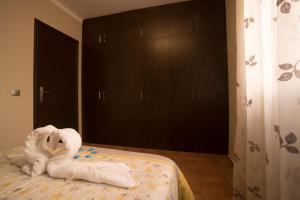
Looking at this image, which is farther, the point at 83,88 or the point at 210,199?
the point at 83,88

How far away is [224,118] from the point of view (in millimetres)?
2328

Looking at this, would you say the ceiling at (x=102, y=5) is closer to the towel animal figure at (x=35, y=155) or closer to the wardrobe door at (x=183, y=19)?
the wardrobe door at (x=183, y=19)

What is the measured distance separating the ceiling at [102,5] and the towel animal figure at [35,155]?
2.56m

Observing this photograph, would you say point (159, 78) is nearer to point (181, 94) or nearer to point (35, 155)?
point (181, 94)

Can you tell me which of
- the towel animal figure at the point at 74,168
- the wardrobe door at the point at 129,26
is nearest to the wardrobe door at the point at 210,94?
the wardrobe door at the point at 129,26

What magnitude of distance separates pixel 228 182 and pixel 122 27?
3.05 m

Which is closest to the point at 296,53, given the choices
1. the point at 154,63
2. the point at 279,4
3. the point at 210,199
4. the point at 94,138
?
the point at 279,4

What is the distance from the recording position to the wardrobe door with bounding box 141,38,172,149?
2553mm

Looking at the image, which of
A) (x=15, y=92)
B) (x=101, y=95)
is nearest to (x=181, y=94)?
(x=101, y=95)

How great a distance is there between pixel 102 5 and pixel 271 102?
300 centimetres

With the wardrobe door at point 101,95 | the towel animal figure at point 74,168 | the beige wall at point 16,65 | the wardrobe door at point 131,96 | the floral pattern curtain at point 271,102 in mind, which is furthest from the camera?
the wardrobe door at point 101,95

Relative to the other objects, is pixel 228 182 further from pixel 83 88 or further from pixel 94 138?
pixel 83 88

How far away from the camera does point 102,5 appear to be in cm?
262

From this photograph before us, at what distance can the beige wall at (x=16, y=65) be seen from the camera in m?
1.77
